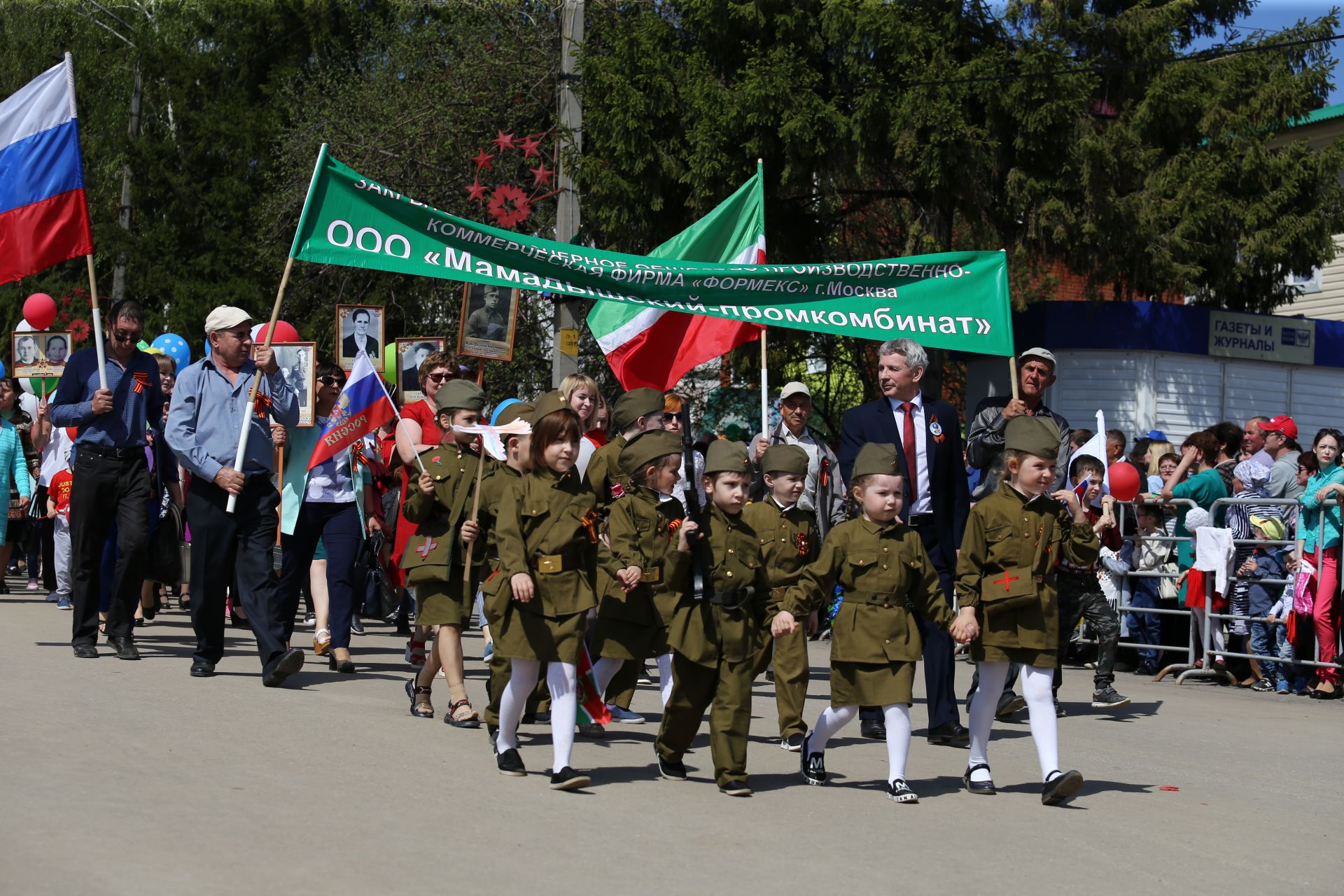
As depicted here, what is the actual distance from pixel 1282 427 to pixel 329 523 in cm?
785

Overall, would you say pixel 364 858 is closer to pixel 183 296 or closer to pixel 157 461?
pixel 157 461

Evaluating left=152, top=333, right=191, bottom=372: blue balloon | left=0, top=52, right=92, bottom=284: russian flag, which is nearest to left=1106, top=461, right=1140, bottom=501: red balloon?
left=0, top=52, right=92, bottom=284: russian flag

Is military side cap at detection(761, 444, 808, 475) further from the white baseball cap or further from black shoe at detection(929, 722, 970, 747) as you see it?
the white baseball cap

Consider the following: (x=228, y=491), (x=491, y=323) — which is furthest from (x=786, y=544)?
(x=491, y=323)

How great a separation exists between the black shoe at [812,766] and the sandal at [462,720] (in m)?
1.91

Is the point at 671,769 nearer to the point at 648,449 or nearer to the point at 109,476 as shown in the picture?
the point at 648,449

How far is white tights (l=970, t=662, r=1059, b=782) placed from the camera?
7070mm

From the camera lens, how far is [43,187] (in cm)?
1078

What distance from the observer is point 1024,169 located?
20375 millimetres

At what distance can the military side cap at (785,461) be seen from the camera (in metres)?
7.70

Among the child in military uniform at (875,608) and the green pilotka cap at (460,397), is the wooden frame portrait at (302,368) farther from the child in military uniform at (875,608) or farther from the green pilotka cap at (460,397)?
the child in military uniform at (875,608)

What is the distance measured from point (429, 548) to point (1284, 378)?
17.6 meters

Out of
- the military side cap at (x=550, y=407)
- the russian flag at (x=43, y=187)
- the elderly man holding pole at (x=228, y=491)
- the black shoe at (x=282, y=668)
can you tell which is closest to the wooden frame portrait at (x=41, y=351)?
the russian flag at (x=43, y=187)

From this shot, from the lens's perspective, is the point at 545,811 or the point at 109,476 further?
the point at 109,476
